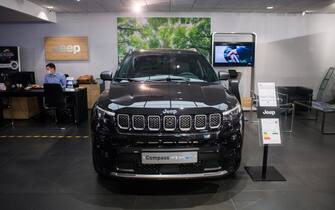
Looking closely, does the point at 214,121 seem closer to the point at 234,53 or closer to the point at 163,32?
the point at 234,53

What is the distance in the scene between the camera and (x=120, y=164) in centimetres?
249

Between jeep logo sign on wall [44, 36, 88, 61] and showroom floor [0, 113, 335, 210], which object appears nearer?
showroom floor [0, 113, 335, 210]

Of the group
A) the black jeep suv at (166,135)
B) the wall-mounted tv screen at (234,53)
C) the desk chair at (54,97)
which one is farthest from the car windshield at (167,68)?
the wall-mounted tv screen at (234,53)

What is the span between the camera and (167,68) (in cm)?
360

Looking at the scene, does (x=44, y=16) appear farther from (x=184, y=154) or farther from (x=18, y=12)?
(x=184, y=154)

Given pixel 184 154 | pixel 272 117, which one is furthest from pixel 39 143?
pixel 272 117

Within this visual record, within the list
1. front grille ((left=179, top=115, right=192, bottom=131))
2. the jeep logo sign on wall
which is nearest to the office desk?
the jeep logo sign on wall

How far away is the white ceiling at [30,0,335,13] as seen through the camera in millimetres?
6535

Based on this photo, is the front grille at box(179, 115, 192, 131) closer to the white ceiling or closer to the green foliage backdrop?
the white ceiling

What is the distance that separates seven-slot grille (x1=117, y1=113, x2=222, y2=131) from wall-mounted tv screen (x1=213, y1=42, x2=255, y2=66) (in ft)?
17.8

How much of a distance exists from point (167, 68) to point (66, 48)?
5540 millimetres

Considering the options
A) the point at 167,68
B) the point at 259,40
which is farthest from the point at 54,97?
A: the point at 259,40

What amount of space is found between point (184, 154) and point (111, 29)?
6519mm

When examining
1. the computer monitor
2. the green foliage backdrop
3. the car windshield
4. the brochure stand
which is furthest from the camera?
the green foliage backdrop
